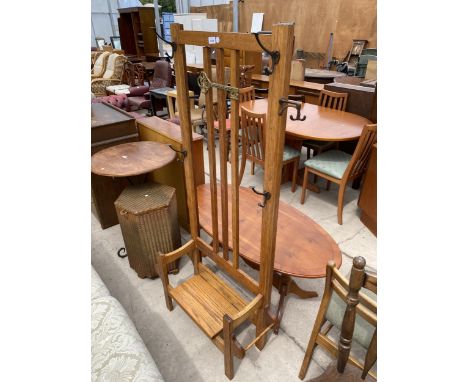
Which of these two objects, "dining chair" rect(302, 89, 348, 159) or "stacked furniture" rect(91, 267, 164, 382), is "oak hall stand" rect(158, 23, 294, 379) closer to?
"stacked furniture" rect(91, 267, 164, 382)

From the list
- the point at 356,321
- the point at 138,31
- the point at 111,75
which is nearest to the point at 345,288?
the point at 356,321

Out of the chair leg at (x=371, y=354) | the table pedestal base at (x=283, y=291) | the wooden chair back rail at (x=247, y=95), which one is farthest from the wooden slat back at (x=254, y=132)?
the chair leg at (x=371, y=354)

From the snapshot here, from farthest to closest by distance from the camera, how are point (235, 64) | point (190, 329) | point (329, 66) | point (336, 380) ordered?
point (329, 66), point (190, 329), point (336, 380), point (235, 64)

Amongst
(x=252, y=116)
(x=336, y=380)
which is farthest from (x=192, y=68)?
(x=336, y=380)

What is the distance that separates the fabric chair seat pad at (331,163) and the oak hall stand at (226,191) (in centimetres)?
137

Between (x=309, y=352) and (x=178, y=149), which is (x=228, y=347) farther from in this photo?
(x=178, y=149)

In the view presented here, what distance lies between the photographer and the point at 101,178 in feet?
7.66

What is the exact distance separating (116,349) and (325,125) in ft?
8.15

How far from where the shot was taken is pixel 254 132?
106 inches

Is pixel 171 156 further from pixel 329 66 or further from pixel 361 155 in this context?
pixel 329 66

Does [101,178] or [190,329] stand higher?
[101,178]

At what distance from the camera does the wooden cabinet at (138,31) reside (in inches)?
283

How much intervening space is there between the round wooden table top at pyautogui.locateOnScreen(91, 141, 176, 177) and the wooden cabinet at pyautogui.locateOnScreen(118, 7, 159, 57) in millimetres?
6430

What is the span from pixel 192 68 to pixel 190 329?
5.54 meters
